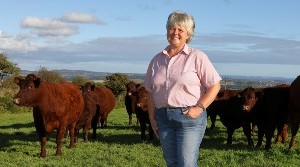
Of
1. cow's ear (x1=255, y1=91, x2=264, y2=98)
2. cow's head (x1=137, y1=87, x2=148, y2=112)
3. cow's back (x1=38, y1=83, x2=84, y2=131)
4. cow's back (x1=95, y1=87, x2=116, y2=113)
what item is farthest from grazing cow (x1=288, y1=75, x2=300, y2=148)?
cow's back (x1=95, y1=87, x2=116, y2=113)

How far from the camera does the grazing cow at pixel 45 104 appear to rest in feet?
36.1

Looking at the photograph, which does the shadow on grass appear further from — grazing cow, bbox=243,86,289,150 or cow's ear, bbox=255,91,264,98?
cow's ear, bbox=255,91,264,98

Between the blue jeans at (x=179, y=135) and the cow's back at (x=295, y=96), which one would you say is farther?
the cow's back at (x=295, y=96)

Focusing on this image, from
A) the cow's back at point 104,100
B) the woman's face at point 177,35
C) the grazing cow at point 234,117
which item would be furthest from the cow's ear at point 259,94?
the woman's face at point 177,35

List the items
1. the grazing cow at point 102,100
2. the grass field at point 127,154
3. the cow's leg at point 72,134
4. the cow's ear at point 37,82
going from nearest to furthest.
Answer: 1. the grass field at point 127,154
2. the cow's ear at point 37,82
3. the cow's leg at point 72,134
4. the grazing cow at point 102,100

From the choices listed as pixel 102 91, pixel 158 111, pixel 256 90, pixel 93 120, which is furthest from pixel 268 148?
pixel 102 91

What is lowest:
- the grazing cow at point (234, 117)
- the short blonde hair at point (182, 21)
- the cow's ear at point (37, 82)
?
the grazing cow at point (234, 117)

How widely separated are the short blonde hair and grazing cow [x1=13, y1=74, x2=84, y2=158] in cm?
722

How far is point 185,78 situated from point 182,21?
2.01ft

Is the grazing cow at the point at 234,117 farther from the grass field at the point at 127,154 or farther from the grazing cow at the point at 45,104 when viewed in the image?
the grazing cow at the point at 45,104

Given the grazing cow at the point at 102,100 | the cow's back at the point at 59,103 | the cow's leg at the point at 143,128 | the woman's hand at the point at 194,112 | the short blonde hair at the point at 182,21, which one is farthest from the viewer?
the grazing cow at the point at 102,100

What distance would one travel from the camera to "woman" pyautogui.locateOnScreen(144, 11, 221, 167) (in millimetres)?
4492

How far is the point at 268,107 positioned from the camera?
12.7 meters

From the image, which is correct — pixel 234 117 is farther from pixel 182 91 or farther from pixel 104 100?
pixel 182 91
